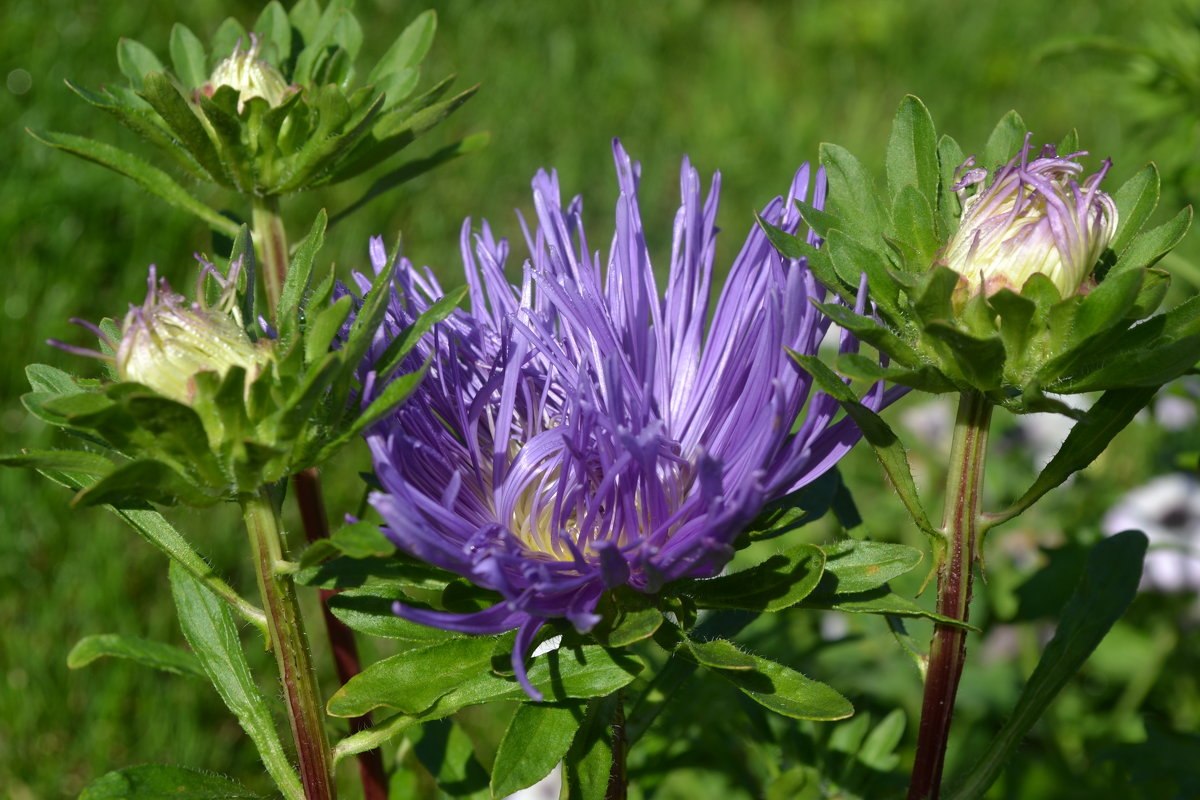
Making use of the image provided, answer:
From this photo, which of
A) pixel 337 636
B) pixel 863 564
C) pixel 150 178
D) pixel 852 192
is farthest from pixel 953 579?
pixel 150 178

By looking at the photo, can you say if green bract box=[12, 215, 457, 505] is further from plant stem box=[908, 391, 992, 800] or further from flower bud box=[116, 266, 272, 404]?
plant stem box=[908, 391, 992, 800]

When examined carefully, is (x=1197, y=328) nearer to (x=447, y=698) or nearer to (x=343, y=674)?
(x=447, y=698)

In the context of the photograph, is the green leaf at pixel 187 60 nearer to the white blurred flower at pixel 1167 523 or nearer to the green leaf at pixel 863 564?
the green leaf at pixel 863 564

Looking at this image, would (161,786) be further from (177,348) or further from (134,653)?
(177,348)

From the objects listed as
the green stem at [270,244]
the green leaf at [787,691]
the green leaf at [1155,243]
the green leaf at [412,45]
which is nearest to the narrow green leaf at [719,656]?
the green leaf at [787,691]

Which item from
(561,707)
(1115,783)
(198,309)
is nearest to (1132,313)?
(561,707)

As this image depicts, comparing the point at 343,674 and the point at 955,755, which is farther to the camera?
the point at 955,755

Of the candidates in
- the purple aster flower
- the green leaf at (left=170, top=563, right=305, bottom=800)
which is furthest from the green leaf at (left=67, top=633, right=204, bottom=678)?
the purple aster flower
